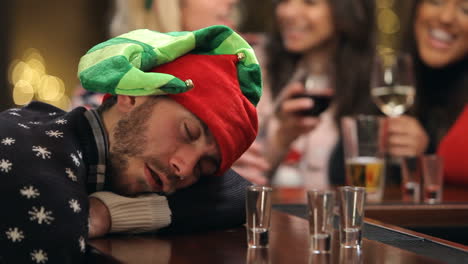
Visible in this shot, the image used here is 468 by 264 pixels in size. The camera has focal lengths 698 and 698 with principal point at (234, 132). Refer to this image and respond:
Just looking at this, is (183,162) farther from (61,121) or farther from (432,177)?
(432,177)

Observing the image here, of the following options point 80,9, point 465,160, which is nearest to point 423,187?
point 465,160

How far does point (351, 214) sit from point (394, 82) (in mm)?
1376

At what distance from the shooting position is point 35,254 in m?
0.90

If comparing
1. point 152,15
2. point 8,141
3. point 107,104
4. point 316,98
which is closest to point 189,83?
point 107,104

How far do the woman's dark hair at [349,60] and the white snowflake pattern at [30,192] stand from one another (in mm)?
2289

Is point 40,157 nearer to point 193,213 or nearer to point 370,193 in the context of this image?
point 193,213

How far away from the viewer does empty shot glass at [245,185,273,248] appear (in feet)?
3.09

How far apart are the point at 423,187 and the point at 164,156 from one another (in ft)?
3.02

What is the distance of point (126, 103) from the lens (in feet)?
3.73

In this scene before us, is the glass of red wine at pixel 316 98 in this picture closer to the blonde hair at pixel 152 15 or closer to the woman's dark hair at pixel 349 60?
the blonde hair at pixel 152 15

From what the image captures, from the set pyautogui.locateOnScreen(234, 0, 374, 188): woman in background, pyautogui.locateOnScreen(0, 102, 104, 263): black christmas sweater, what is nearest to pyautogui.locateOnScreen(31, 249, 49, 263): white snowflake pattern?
pyautogui.locateOnScreen(0, 102, 104, 263): black christmas sweater

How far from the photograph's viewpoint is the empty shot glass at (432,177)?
70.0 inches

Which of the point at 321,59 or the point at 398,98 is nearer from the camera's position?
the point at 398,98

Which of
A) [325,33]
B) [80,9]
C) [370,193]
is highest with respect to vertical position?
[80,9]
